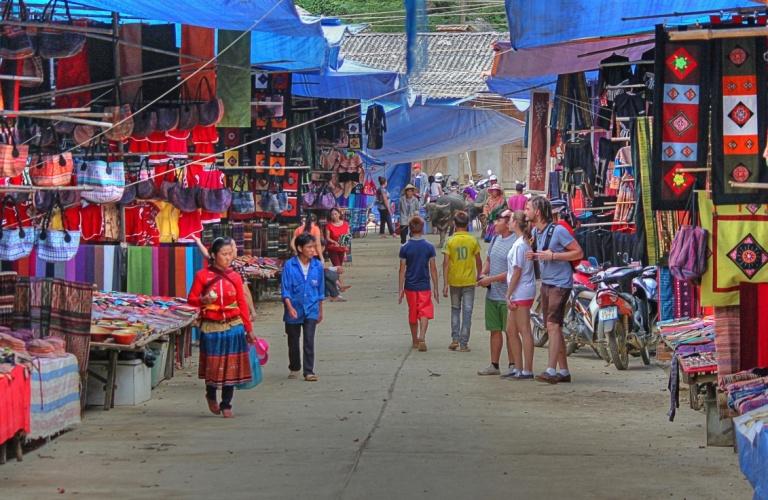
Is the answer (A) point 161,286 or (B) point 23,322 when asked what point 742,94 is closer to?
(B) point 23,322

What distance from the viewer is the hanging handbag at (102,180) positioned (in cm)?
1387

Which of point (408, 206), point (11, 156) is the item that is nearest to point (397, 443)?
point (11, 156)

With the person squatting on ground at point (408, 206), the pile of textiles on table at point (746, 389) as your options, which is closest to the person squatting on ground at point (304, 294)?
the pile of textiles on table at point (746, 389)

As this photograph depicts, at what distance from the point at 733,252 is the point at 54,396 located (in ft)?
15.9

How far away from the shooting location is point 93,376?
11.6 metres

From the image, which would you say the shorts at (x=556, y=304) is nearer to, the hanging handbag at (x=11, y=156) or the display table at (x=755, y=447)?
the display table at (x=755, y=447)

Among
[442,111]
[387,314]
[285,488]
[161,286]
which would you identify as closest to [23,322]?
[285,488]

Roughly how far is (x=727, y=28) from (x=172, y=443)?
4.76 meters

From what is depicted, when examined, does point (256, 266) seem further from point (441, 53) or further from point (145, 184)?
point (441, 53)

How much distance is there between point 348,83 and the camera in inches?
963

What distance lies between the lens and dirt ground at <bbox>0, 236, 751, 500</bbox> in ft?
26.6

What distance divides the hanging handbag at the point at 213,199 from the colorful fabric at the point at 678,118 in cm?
779

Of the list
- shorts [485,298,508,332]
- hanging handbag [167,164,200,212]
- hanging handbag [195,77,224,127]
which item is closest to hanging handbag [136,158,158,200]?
hanging handbag [167,164,200,212]

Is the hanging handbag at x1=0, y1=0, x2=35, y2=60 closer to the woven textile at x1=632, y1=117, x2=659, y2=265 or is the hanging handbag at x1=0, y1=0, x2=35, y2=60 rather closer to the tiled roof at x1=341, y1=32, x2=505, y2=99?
the woven textile at x1=632, y1=117, x2=659, y2=265
